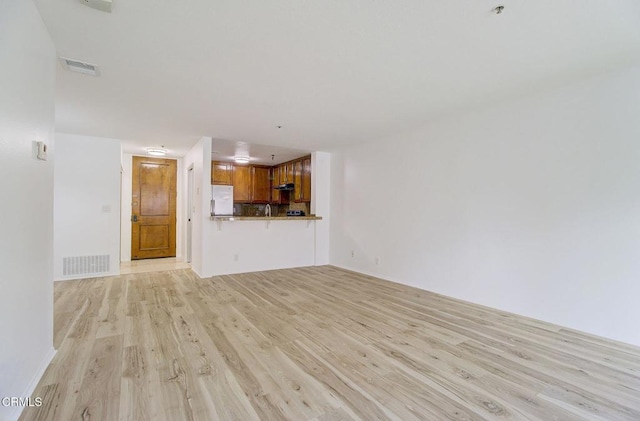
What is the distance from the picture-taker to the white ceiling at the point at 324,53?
6.05 ft

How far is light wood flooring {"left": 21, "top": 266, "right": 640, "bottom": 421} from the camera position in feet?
5.54

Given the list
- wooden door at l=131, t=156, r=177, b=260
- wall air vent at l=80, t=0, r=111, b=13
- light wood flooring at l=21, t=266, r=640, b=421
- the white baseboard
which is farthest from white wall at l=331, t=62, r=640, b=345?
wooden door at l=131, t=156, r=177, b=260

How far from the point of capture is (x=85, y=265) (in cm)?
489

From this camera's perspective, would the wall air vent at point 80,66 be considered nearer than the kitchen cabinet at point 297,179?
Yes

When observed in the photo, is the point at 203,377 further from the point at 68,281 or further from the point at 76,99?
the point at 68,281

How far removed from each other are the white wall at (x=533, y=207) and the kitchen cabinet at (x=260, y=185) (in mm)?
4175

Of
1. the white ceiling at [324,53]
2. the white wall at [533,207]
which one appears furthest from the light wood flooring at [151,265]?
the white wall at [533,207]

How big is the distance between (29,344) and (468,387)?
110 inches

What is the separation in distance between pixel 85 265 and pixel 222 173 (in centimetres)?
355

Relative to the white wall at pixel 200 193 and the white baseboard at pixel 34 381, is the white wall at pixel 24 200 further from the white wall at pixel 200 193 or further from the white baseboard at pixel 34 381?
the white wall at pixel 200 193

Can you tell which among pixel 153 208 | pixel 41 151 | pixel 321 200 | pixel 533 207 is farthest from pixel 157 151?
pixel 533 207

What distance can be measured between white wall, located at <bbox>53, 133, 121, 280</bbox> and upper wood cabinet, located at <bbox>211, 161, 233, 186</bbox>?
2.42 meters

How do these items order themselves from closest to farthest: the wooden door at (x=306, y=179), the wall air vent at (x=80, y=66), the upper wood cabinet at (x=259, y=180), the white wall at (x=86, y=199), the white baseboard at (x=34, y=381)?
the white baseboard at (x=34, y=381) < the wall air vent at (x=80, y=66) < the white wall at (x=86, y=199) < the wooden door at (x=306, y=179) < the upper wood cabinet at (x=259, y=180)

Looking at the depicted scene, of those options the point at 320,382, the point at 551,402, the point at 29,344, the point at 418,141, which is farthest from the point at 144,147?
the point at 551,402
